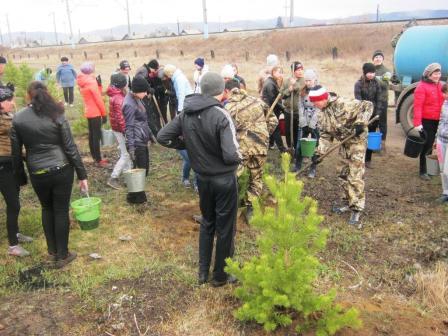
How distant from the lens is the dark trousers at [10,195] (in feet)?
13.7

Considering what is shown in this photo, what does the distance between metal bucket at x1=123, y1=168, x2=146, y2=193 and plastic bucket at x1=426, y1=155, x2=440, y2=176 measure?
4.19m

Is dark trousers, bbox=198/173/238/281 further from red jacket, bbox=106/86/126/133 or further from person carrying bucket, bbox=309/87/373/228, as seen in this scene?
red jacket, bbox=106/86/126/133

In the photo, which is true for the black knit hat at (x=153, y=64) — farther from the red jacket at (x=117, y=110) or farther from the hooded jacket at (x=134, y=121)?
the hooded jacket at (x=134, y=121)

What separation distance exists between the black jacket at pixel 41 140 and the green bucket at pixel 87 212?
2.92ft

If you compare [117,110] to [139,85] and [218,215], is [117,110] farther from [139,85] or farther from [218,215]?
[218,215]

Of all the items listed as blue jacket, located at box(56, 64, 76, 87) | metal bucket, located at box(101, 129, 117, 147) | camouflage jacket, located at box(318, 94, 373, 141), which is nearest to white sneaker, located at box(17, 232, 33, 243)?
metal bucket, located at box(101, 129, 117, 147)

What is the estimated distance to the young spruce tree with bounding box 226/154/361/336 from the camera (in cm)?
275

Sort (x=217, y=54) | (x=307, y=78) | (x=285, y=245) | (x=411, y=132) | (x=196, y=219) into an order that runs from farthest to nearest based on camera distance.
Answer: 1. (x=217, y=54)
2. (x=411, y=132)
3. (x=307, y=78)
4. (x=196, y=219)
5. (x=285, y=245)

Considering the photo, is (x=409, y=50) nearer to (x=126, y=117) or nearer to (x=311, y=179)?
(x=311, y=179)

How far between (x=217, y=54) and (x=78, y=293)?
108 ft

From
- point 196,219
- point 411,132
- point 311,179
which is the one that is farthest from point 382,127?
point 196,219

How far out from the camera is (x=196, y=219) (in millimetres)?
5262

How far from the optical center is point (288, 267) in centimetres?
280

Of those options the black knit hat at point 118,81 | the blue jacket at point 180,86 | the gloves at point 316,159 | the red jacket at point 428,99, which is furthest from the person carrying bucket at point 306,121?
the black knit hat at point 118,81
